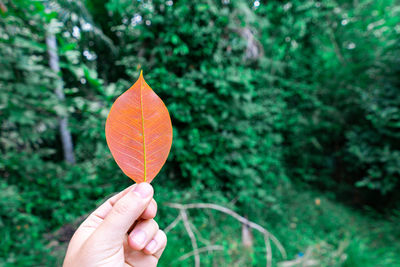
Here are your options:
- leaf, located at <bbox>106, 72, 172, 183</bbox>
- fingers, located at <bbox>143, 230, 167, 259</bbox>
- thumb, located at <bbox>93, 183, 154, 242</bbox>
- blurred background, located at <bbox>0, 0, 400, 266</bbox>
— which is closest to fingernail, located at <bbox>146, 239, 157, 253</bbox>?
fingers, located at <bbox>143, 230, 167, 259</bbox>

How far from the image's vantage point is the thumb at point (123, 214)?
0.56 m

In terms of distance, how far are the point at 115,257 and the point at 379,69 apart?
370 centimetres

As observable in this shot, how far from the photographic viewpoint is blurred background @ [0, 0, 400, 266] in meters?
1.63

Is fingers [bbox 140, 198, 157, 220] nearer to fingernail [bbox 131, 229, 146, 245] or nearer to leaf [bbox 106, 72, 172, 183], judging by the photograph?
fingernail [bbox 131, 229, 146, 245]

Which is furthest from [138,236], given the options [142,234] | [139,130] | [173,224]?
[173,224]

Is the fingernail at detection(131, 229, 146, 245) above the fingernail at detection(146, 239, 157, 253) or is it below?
above

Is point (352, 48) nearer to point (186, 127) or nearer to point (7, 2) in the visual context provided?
point (186, 127)

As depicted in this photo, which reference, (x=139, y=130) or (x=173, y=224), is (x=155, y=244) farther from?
(x=173, y=224)

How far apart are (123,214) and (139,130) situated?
25cm

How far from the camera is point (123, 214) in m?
0.57

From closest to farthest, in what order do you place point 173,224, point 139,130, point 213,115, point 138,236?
point 139,130, point 138,236, point 173,224, point 213,115

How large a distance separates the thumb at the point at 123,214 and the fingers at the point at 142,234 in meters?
0.04

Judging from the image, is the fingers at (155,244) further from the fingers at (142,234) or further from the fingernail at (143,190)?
the fingernail at (143,190)

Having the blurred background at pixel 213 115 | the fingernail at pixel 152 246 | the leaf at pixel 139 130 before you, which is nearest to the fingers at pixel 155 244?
the fingernail at pixel 152 246
